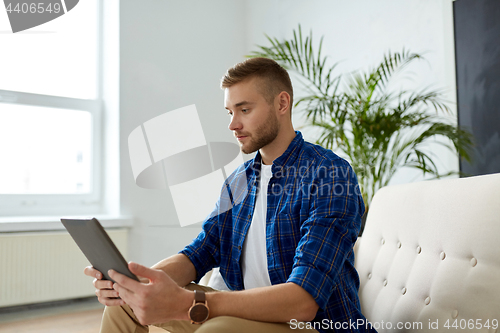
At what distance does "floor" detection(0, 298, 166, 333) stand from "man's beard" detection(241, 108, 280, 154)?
1.75 meters

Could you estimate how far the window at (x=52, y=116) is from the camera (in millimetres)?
3447

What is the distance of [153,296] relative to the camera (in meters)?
0.93

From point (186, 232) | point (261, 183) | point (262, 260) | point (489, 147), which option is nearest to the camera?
point (262, 260)

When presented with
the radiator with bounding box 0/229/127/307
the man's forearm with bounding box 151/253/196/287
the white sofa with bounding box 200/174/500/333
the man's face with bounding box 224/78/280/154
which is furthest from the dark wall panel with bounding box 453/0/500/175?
the radiator with bounding box 0/229/127/307

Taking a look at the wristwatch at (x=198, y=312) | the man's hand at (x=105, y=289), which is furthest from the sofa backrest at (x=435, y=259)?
the man's hand at (x=105, y=289)

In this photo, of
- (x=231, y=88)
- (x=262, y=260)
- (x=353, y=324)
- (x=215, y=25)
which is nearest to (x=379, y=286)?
(x=353, y=324)

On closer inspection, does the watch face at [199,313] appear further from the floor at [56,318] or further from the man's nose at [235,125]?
the floor at [56,318]

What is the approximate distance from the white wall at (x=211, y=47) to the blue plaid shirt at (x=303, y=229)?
1679mm

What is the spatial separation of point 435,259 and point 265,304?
1.74ft

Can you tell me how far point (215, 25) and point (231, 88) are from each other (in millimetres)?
3144

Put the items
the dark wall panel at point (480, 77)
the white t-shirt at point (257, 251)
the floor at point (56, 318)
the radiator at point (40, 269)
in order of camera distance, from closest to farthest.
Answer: the white t-shirt at point (257, 251) < the dark wall panel at point (480, 77) < the floor at point (56, 318) < the radiator at point (40, 269)

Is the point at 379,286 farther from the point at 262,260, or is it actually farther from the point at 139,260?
the point at 139,260

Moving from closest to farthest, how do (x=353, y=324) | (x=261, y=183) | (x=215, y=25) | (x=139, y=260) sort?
(x=353, y=324), (x=261, y=183), (x=139, y=260), (x=215, y=25)

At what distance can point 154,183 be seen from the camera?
12.5 feet
